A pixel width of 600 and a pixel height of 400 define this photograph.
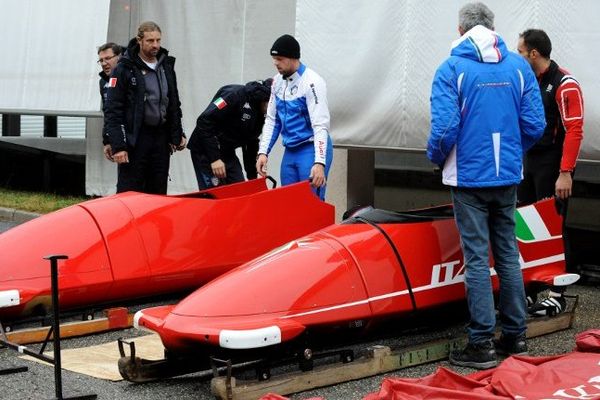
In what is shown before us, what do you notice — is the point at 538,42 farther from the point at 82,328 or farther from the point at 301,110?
the point at 82,328

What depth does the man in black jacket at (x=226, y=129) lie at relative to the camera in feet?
24.8

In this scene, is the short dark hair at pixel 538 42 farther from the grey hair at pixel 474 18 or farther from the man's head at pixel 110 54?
the man's head at pixel 110 54

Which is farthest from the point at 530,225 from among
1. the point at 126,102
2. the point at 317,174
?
the point at 126,102

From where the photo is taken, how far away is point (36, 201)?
12219 millimetres

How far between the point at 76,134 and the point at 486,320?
12.3 metres

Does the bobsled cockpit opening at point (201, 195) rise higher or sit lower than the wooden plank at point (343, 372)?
higher

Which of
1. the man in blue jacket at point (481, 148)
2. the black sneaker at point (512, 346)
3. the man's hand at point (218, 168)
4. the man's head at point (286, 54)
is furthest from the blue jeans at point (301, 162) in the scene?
the black sneaker at point (512, 346)

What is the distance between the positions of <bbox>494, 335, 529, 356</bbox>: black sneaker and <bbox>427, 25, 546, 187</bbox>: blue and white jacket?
2.52 feet

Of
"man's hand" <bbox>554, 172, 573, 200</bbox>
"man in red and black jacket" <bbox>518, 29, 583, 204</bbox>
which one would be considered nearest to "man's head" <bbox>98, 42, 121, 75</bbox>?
"man in red and black jacket" <bbox>518, 29, 583, 204</bbox>

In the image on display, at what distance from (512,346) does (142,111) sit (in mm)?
3275

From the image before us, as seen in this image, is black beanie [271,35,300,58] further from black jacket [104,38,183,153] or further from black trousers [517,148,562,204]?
black trousers [517,148,562,204]

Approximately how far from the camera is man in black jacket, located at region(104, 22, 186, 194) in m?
7.46

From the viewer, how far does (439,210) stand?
5953 mm

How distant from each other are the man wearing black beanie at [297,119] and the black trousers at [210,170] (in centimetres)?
82
